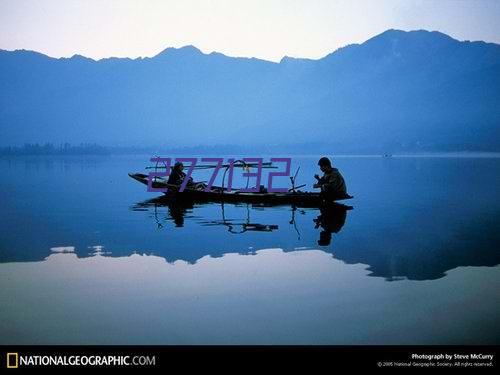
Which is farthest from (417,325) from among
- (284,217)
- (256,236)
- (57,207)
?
(57,207)

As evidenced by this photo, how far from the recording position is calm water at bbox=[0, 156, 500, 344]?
7.09 metres

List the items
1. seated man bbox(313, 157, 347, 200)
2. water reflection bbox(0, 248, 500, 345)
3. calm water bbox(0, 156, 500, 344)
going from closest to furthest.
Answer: water reflection bbox(0, 248, 500, 345)
calm water bbox(0, 156, 500, 344)
seated man bbox(313, 157, 347, 200)

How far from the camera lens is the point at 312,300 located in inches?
337

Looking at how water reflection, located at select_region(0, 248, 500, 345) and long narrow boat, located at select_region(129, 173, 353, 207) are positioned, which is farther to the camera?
long narrow boat, located at select_region(129, 173, 353, 207)

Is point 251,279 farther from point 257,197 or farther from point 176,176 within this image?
point 176,176

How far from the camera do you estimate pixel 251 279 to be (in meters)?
10.0
